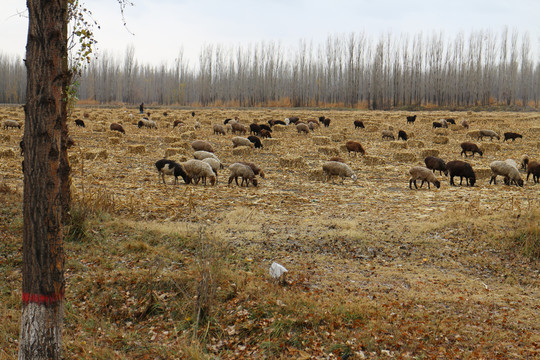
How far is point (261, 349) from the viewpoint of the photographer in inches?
217

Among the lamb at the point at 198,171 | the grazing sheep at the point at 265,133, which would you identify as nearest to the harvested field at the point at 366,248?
the lamb at the point at 198,171

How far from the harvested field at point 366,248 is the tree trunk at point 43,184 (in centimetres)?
167

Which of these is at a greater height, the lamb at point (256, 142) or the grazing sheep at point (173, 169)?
the lamb at point (256, 142)

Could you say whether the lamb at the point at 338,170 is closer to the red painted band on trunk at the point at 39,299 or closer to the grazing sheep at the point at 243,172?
the grazing sheep at the point at 243,172

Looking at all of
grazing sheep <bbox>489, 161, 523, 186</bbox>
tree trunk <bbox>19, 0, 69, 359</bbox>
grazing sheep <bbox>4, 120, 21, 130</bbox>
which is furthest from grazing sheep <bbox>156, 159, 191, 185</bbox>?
grazing sheep <bbox>4, 120, 21, 130</bbox>

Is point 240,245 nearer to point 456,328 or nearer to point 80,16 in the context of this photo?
point 456,328

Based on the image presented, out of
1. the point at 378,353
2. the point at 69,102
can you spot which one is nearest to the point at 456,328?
the point at 378,353

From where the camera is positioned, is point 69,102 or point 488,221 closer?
point 69,102

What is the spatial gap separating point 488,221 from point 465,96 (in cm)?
6983

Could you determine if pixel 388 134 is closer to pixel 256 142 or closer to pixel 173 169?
pixel 256 142

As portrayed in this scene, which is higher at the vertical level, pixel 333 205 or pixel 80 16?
pixel 80 16

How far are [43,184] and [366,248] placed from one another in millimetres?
6565

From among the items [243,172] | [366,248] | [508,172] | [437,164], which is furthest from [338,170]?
[366,248]

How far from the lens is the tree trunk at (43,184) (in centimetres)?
397
